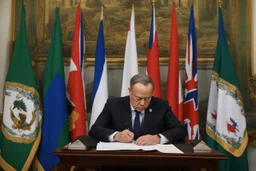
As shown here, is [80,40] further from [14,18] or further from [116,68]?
[14,18]

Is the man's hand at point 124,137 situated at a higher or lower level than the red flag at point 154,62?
lower

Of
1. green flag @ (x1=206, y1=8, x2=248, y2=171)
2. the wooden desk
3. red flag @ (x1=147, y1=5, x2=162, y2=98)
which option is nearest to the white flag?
red flag @ (x1=147, y1=5, x2=162, y2=98)

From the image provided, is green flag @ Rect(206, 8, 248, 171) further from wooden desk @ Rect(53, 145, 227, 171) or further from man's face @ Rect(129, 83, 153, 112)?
wooden desk @ Rect(53, 145, 227, 171)

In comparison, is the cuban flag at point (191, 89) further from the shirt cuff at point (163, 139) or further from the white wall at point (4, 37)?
the white wall at point (4, 37)

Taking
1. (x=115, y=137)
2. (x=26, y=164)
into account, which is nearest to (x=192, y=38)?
(x=115, y=137)

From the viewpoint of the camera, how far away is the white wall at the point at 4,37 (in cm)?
493

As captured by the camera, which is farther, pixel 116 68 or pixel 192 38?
pixel 116 68

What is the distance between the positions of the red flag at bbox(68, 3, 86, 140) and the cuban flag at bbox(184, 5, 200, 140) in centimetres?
132

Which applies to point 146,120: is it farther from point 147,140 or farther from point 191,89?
point 191,89

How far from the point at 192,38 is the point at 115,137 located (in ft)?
7.15

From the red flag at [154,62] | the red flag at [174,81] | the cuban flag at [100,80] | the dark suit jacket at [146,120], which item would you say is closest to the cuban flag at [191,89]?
the red flag at [174,81]

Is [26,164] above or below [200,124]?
below

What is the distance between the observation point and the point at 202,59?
4840mm

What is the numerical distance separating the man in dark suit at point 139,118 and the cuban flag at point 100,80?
3.60 ft
